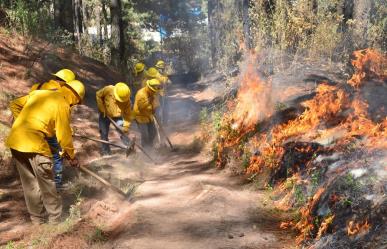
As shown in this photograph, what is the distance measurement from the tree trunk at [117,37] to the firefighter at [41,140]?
39.0ft

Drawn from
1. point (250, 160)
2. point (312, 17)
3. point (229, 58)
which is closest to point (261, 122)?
point (250, 160)

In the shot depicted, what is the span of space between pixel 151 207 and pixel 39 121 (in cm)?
191

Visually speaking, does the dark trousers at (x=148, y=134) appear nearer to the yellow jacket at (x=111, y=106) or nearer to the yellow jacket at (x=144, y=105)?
the yellow jacket at (x=144, y=105)

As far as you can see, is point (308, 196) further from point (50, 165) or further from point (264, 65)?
point (264, 65)

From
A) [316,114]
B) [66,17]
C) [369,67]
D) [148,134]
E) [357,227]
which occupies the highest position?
[66,17]

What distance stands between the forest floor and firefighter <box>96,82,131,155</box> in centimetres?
65

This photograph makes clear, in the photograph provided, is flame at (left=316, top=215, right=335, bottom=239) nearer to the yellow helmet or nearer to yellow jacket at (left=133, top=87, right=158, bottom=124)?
the yellow helmet

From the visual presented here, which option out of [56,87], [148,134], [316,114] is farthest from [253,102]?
[56,87]

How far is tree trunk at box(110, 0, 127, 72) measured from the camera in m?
16.8

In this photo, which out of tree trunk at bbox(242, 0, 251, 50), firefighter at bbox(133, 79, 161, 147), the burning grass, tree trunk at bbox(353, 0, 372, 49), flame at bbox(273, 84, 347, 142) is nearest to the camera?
the burning grass

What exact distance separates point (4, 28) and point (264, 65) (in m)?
7.77

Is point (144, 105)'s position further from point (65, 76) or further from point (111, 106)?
point (65, 76)

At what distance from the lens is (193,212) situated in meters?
5.53

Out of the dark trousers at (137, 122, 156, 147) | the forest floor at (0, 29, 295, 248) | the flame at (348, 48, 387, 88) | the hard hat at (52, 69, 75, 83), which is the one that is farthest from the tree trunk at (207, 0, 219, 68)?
the hard hat at (52, 69, 75, 83)
